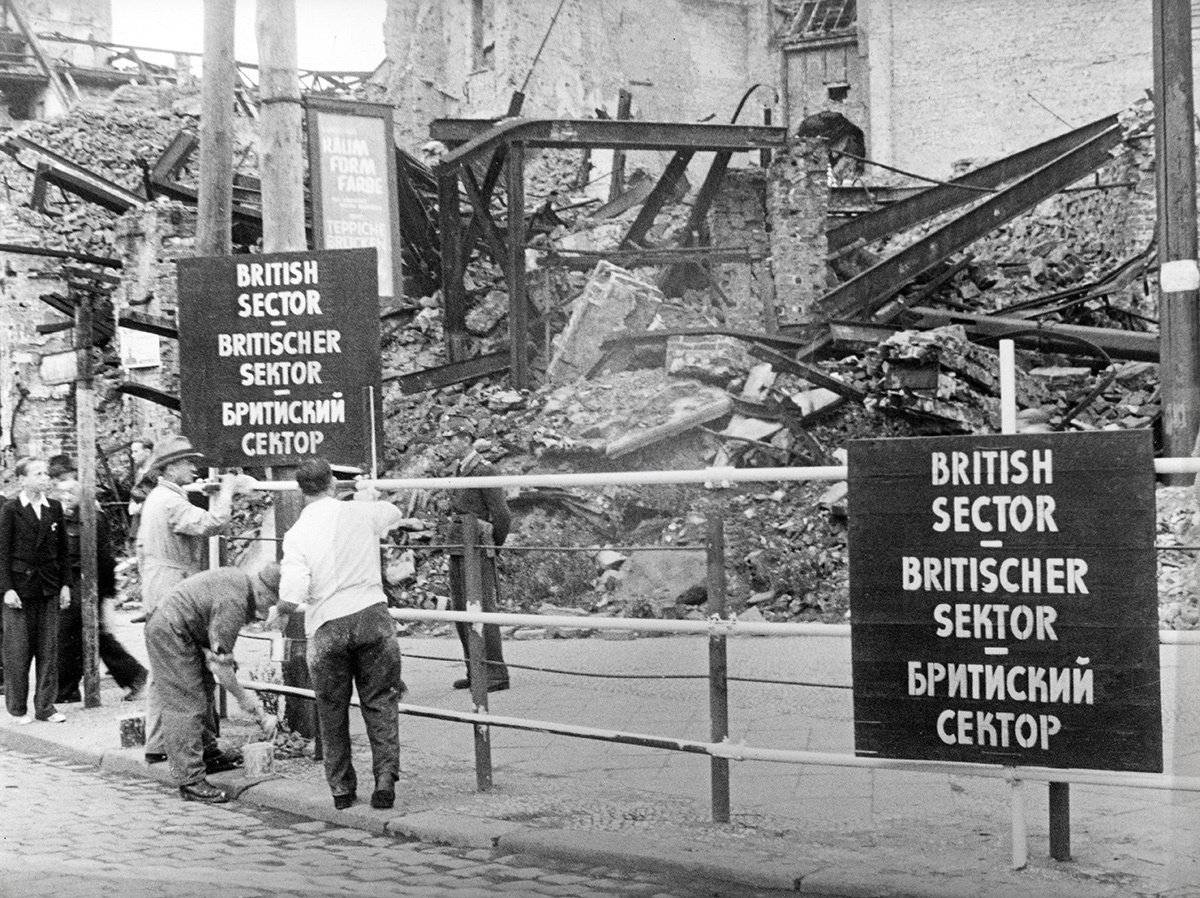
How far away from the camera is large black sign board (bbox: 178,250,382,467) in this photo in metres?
7.76

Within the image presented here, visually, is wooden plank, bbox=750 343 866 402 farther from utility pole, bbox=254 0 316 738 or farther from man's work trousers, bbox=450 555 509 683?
utility pole, bbox=254 0 316 738

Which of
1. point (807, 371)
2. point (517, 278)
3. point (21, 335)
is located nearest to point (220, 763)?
point (807, 371)

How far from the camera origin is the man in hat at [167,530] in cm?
797

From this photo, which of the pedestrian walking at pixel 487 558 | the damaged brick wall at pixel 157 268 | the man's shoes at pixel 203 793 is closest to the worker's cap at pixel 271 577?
the man's shoes at pixel 203 793

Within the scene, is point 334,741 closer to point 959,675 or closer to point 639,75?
point 959,675

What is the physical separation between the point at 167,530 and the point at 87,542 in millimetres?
2078

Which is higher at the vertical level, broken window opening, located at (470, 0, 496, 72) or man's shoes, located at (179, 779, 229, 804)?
broken window opening, located at (470, 0, 496, 72)

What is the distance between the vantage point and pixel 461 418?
1819 centimetres

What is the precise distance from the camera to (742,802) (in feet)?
21.6

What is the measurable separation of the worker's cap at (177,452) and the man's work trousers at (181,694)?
905mm

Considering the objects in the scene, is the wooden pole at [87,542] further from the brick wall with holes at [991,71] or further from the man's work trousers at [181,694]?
the brick wall with holes at [991,71]

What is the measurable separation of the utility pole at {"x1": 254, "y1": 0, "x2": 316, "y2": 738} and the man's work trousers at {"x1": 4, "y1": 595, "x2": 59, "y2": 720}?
2247 millimetres

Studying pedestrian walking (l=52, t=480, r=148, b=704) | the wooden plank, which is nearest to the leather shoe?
pedestrian walking (l=52, t=480, r=148, b=704)

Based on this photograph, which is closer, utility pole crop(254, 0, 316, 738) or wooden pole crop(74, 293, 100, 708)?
utility pole crop(254, 0, 316, 738)
